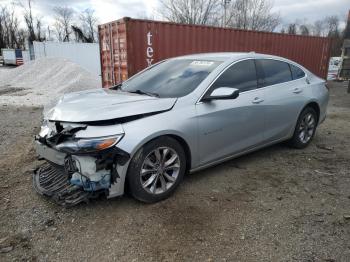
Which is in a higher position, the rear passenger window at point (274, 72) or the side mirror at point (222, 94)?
the rear passenger window at point (274, 72)

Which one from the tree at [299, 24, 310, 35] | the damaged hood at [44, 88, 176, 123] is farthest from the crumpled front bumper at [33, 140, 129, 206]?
the tree at [299, 24, 310, 35]

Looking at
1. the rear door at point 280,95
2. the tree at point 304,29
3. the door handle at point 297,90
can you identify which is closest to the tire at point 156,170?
the rear door at point 280,95

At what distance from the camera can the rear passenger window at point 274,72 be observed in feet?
14.7

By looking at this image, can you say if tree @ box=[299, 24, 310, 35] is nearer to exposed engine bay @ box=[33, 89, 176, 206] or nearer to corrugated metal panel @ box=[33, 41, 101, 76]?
corrugated metal panel @ box=[33, 41, 101, 76]

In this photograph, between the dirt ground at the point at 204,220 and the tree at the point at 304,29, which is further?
the tree at the point at 304,29

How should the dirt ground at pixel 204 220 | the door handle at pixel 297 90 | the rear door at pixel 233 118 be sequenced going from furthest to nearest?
the door handle at pixel 297 90 → the rear door at pixel 233 118 → the dirt ground at pixel 204 220

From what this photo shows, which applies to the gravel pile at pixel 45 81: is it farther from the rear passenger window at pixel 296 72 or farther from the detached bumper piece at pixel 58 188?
the rear passenger window at pixel 296 72

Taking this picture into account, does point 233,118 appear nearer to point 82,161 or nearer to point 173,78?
point 173,78

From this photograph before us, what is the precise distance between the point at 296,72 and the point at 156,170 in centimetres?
310

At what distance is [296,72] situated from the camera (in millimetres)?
5039

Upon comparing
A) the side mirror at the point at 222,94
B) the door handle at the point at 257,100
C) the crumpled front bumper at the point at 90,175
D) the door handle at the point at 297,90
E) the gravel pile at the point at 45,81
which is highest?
the side mirror at the point at 222,94

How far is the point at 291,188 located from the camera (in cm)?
379

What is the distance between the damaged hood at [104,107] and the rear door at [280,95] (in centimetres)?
166

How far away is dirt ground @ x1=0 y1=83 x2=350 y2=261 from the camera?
262 cm
